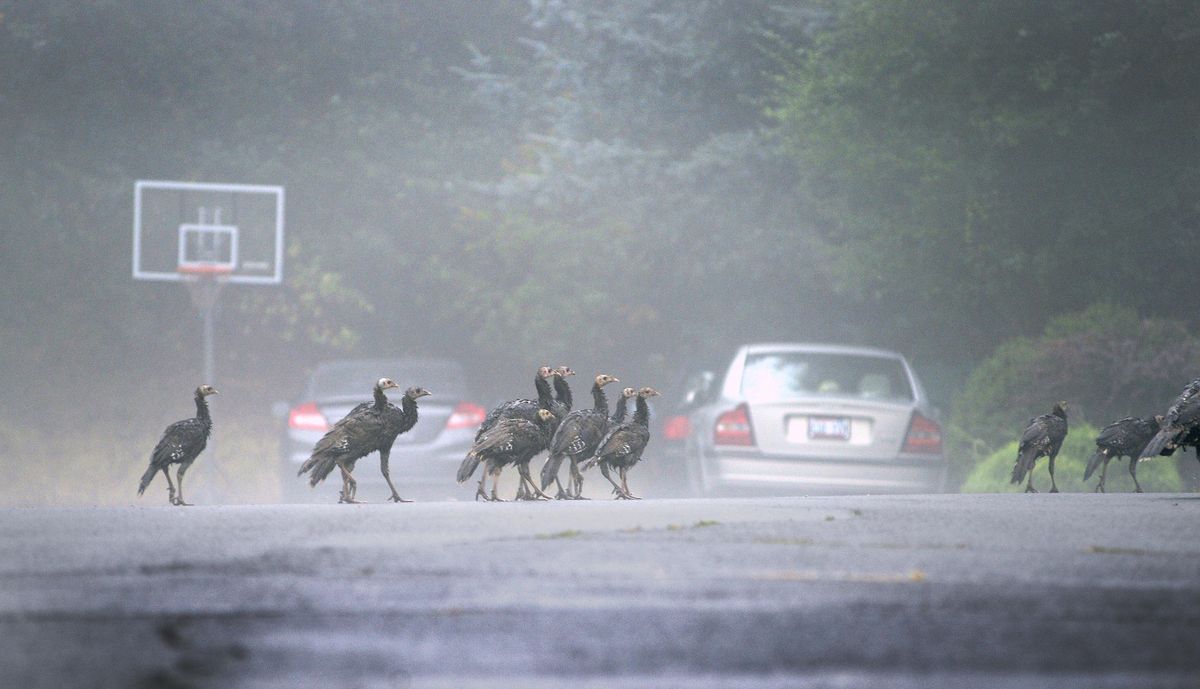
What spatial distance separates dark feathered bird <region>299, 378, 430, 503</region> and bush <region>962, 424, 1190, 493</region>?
6527 millimetres

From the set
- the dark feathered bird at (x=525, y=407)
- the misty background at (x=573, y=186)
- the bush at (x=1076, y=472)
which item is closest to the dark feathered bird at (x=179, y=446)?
the dark feathered bird at (x=525, y=407)

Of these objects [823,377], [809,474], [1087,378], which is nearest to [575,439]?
[809,474]

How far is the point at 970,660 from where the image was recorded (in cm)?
588

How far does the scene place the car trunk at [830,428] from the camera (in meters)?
17.1

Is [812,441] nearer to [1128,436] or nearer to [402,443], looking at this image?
[1128,436]

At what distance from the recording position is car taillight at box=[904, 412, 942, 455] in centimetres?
1726

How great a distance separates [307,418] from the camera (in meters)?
21.6

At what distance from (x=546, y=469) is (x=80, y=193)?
1793 cm

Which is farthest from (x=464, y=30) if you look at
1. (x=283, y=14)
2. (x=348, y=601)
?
(x=348, y=601)

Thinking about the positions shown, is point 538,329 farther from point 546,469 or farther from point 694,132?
point 546,469

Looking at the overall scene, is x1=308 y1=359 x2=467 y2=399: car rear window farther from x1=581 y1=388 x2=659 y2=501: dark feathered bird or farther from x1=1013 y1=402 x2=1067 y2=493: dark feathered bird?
x1=1013 y1=402 x2=1067 y2=493: dark feathered bird

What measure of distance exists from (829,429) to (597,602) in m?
10.4

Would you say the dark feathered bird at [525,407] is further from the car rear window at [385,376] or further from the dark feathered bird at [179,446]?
the car rear window at [385,376]

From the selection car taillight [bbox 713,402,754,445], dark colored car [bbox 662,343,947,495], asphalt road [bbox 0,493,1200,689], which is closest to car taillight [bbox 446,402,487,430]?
dark colored car [bbox 662,343,947,495]
